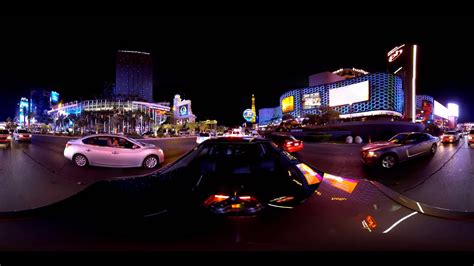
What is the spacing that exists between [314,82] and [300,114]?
2053cm

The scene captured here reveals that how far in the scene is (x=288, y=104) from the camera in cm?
10744

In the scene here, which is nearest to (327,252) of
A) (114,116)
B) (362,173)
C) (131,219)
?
(131,219)

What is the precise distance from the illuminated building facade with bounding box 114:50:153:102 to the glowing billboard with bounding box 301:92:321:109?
261ft

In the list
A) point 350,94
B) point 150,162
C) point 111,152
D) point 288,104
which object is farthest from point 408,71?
point 111,152

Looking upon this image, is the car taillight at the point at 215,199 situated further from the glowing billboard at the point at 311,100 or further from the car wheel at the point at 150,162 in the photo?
the glowing billboard at the point at 311,100

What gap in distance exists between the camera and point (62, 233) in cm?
206

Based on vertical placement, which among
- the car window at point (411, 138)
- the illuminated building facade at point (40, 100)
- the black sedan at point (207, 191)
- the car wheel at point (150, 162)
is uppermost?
the illuminated building facade at point (40, 100)

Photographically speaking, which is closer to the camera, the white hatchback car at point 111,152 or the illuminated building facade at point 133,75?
the white hatchback car at point 111,152

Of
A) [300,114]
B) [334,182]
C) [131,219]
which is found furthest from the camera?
[300,114]

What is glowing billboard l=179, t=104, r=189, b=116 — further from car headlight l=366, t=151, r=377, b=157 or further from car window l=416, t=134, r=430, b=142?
car headlight l=366, t=151, r=377, b=157

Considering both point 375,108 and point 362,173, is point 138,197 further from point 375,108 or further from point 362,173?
point 375,108

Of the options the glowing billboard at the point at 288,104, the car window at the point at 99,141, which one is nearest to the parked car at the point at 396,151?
the car window at the point at 99,141

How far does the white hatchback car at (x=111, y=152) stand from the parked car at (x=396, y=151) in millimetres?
8734

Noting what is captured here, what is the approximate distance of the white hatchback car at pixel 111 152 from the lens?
28.4 feet
